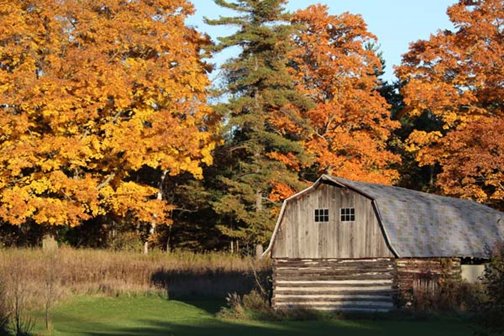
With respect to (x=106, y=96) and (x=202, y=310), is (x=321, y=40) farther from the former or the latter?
(x=202, y=310)

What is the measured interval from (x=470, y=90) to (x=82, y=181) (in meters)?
21.4

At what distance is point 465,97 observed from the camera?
154 feet

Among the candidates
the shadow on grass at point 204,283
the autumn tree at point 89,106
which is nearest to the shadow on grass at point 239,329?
the shadow on grass at point 204,283

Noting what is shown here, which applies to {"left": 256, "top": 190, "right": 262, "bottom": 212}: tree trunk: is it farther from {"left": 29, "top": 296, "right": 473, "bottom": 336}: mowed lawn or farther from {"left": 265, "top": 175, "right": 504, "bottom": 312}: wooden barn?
{"left": 265, "top": 175, "right": 504, "bottom": 312}: wooden barn

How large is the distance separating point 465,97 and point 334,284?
18991mm

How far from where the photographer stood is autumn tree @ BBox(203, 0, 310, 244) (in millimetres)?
45062

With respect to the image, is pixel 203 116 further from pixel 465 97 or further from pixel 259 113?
pixel 465 97

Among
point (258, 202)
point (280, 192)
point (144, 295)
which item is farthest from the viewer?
point (258, 202)

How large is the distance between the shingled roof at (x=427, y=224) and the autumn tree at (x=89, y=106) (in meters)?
12.2

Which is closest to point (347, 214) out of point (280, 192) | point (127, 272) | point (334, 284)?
point (334, 284)

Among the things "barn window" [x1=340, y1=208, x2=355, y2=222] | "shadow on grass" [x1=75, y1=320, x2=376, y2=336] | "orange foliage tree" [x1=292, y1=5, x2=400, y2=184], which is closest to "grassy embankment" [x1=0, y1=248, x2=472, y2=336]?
"shadow on grass" [x1=75, y1=320, x2=376, y2=336]

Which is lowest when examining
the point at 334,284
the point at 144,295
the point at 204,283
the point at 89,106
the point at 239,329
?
the point at 239,329

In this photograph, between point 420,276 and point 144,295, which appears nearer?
point 420,276

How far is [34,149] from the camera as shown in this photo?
38406mm
